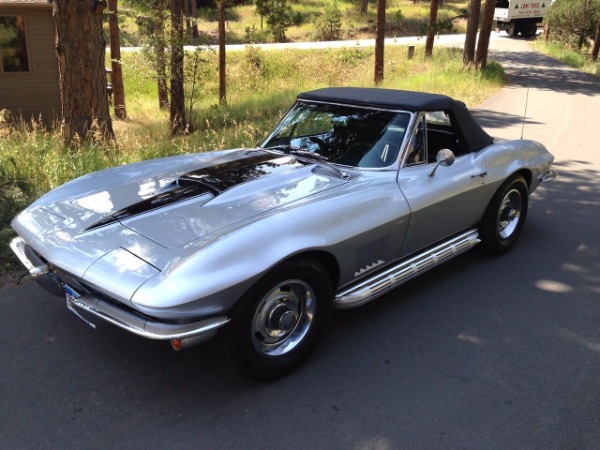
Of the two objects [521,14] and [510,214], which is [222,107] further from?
[521,14]

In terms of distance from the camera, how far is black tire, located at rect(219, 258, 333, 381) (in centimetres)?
281

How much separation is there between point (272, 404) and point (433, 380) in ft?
3.14

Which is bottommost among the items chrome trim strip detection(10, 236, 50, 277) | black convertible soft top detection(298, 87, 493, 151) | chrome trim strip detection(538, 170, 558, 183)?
chrome trim strip detection(10, 236, 50, 277)

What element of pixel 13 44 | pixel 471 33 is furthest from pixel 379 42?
pixel 13 44

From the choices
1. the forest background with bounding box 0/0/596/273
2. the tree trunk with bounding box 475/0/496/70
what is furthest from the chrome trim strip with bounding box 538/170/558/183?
the tree trunk with bounding box 475/0/496/70

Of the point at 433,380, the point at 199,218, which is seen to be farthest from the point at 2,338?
the point at 433,380

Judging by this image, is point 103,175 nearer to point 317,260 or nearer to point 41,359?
point 41,359

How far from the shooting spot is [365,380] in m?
3.15

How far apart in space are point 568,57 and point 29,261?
27.3 metres

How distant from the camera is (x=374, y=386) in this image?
3.09 metres

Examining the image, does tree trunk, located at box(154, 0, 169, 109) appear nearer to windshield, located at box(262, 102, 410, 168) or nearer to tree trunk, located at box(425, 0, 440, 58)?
windshield, located at box(262, 102, 410, 168)

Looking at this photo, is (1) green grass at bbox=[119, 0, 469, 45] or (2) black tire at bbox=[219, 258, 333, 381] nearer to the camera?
(2) black tire at bbox=[219, 258, 333, 381]

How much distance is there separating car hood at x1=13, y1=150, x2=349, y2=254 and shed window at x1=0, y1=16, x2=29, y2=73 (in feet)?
40.7

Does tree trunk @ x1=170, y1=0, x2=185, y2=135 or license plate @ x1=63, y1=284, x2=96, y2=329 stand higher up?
tree trunk @ x1=170, y1=0, x2=185, y2=135
